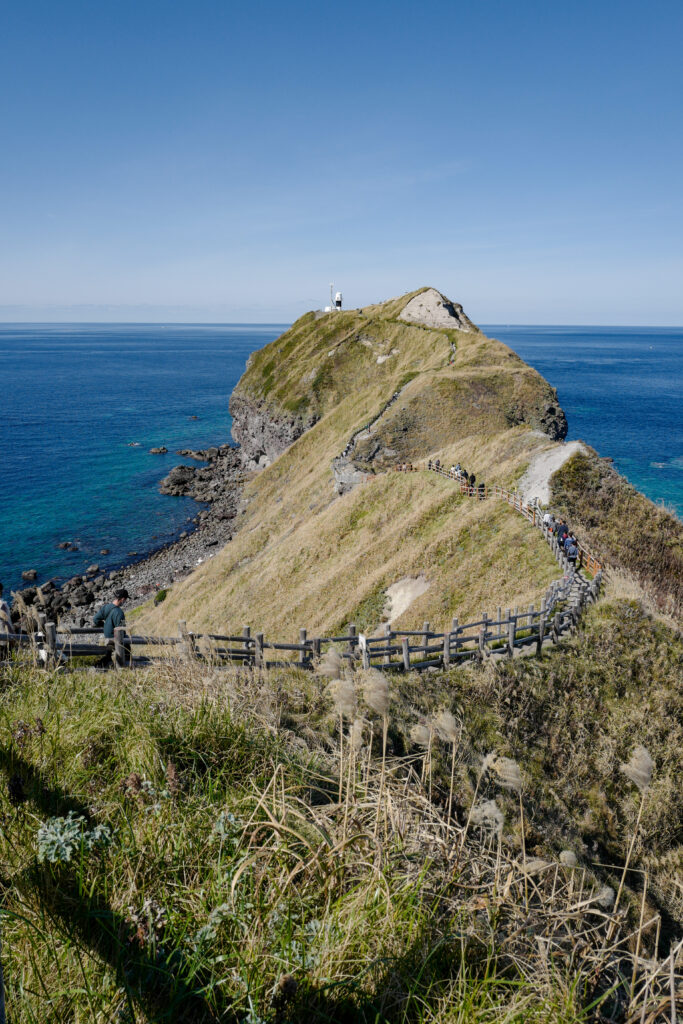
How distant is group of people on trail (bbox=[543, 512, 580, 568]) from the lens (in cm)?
2040

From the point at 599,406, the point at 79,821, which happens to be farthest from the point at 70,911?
the point at 599,406

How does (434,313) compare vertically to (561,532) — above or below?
above

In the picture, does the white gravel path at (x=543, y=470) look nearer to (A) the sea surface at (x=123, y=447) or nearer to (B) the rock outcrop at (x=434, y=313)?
(A) the sea surface at (x=123, y=447)

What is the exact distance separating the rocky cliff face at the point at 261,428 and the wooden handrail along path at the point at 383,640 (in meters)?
52.9

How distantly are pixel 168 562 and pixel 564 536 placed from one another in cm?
3966

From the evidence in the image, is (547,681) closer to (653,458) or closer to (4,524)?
(4,524)

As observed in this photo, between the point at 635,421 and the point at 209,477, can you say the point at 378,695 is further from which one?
the point at 635,421

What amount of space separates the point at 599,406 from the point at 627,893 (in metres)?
127

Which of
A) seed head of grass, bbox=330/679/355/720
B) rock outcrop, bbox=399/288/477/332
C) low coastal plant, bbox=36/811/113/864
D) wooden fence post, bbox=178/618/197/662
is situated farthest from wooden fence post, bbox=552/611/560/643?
rock outcrop, bbox=399/288/477/332

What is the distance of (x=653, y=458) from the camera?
8012 cm

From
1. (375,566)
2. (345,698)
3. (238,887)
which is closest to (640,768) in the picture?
(345,698)

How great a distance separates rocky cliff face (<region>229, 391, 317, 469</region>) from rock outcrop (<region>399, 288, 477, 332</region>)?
2401cm

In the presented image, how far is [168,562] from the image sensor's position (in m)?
52.1

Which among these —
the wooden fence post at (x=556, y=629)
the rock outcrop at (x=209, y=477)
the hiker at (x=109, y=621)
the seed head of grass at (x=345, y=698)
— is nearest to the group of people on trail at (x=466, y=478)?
the wooden fence post at (x=556, y=629)
